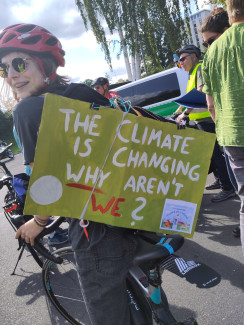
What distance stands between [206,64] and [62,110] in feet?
4.07

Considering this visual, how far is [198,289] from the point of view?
248 centimetres

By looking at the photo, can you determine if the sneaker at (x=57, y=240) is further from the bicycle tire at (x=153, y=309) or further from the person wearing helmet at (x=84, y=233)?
the person wearing helmet at (x=84, y=233)

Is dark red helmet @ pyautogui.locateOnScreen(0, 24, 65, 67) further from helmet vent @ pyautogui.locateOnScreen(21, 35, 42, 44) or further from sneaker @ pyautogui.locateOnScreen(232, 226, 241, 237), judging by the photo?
sneaker @ pyautogui.locateOnScreen(232, 226, 241, 237)

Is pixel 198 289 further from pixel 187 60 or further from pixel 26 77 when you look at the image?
pixel 187 60

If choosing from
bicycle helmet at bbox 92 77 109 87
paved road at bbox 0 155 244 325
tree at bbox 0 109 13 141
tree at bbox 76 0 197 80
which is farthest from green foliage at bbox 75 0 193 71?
tree at bbox 0 109 13 141

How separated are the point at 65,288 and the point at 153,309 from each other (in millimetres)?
917

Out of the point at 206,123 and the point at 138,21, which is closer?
the point at 206,123

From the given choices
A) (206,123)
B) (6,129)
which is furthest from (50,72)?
(6,129)

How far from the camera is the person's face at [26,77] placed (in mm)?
1332

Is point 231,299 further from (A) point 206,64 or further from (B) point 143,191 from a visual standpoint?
(A) point 206,64

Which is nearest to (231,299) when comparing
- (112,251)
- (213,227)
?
(213,227)

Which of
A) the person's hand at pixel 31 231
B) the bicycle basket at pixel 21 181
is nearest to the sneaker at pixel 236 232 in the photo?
the bicycle basket at pixel 21 181

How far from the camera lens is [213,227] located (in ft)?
11.1

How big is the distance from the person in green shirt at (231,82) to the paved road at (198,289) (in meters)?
0.74
